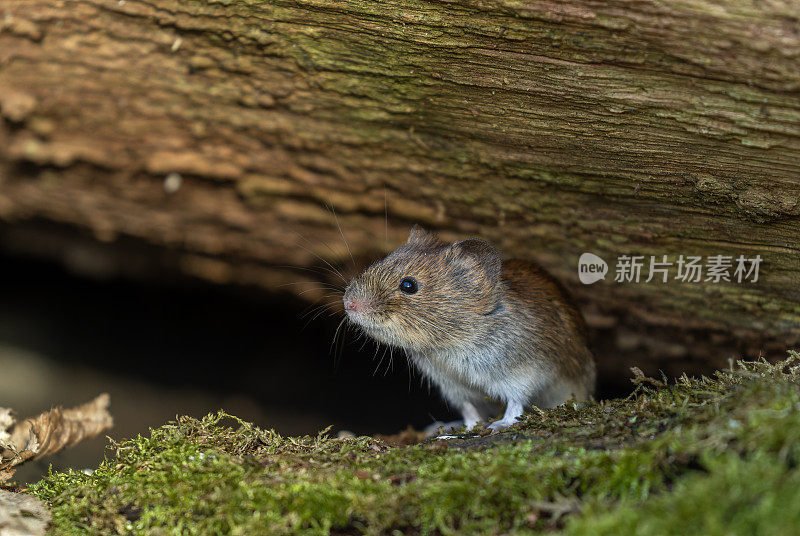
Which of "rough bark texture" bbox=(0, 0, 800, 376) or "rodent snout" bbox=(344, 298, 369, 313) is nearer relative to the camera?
"rough bark texture" bbox=(0, 0, 800, 376)

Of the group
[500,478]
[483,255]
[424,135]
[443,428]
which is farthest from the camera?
[424,135]

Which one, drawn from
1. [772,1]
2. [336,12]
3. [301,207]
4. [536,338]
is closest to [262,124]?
[301,207]

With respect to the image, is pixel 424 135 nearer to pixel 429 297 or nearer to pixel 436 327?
pixel 429 297

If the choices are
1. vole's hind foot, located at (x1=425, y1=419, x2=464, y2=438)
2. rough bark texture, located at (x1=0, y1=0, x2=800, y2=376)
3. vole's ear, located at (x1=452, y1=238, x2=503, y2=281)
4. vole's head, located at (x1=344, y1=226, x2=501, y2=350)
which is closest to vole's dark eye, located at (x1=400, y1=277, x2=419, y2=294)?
vole's head, located at (x1=344, y1=226, x2=501, y2=350)

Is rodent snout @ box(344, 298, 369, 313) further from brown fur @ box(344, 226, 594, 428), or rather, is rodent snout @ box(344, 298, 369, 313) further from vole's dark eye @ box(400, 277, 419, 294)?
vole's dark eye @ box(400, 277, 419, 294)

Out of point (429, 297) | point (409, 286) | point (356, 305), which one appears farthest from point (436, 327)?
point (356, 305)

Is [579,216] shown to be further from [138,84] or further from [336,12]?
[138,84]

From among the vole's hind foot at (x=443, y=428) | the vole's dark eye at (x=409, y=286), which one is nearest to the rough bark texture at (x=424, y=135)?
the vole's dark eye at (x=409, y=286)
